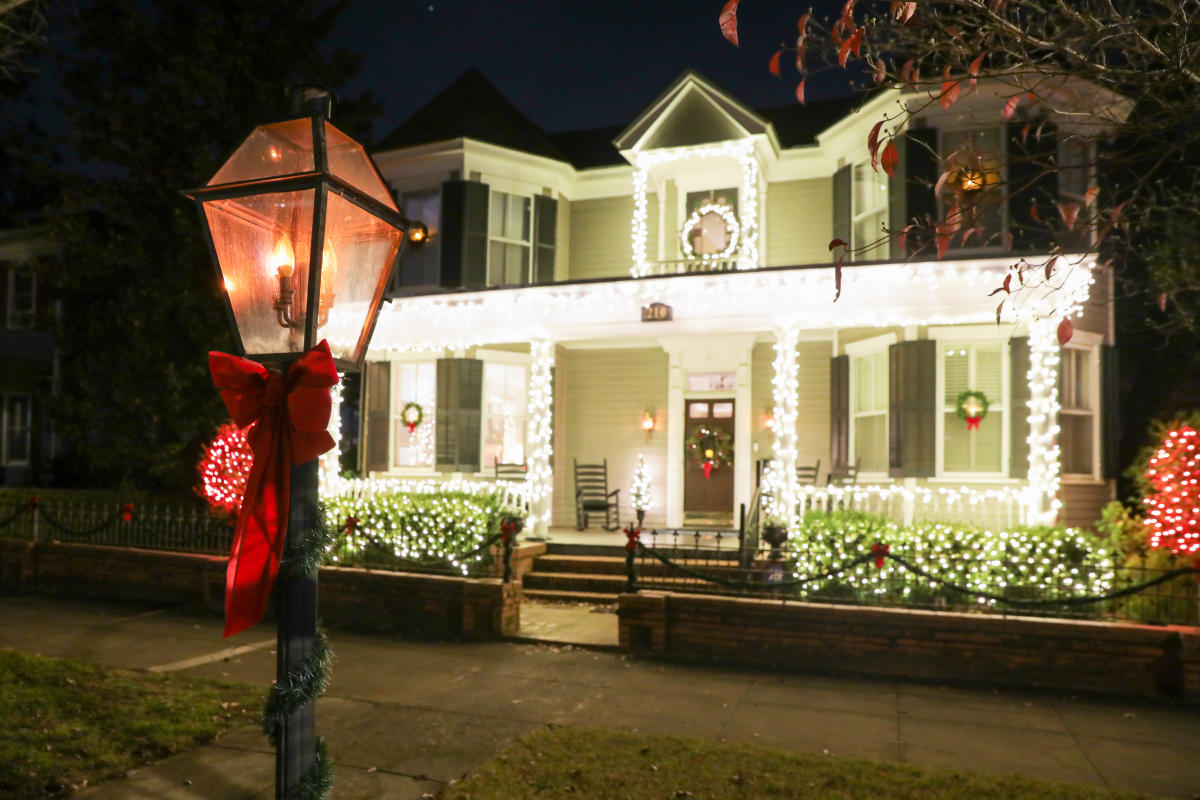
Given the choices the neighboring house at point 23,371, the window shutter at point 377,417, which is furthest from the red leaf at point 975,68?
the neighboring house at point 23,371

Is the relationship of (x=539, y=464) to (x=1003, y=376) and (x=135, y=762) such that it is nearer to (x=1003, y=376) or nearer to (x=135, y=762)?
(x=1003, y=376)

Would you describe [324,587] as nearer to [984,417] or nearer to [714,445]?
[714,445]

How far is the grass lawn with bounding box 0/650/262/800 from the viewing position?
5.02m

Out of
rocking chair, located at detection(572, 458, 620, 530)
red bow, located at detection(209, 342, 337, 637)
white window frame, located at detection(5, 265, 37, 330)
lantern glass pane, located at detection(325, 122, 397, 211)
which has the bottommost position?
rocking chair, located at detection(572, 458, 620, 530)

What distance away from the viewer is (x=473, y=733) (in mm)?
5918

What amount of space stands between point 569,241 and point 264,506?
1335 cm

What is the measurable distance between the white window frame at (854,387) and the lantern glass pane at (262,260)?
396 inches

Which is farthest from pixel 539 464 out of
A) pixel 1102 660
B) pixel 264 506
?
pixel 264 506

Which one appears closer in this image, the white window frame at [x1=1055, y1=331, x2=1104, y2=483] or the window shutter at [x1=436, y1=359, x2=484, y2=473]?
the white window frame at [x1=1055, y1=331, x2=1104, y2=483]

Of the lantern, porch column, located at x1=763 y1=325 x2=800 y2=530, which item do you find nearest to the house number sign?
porch column, located at x1=763 y1=325 x2=800 y2=530

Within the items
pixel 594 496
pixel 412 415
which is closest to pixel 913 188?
pixel 594 496

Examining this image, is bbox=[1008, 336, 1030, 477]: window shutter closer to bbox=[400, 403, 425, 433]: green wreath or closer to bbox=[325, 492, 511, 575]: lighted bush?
bbox=[325, 492, 511, 575]: lighted bush

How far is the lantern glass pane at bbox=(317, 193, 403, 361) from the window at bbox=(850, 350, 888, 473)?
1028cm

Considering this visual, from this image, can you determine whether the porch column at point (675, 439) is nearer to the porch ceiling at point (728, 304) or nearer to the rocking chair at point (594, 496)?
the rocking chair at point (594, 496)
